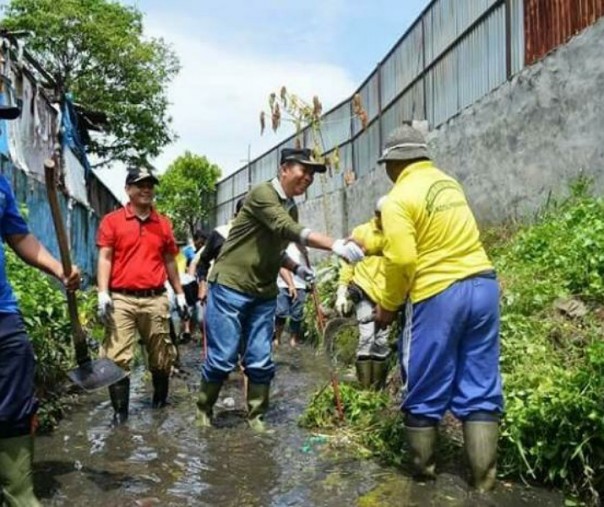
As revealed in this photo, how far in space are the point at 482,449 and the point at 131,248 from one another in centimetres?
326

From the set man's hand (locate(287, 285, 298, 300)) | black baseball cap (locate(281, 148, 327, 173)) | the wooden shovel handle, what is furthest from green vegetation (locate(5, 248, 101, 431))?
man's hand (locate(287, 285, 298, 300))

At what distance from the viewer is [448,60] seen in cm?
1145

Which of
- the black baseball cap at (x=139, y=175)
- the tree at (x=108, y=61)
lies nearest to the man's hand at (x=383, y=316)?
the black baseball cap at (x=139, y=175)

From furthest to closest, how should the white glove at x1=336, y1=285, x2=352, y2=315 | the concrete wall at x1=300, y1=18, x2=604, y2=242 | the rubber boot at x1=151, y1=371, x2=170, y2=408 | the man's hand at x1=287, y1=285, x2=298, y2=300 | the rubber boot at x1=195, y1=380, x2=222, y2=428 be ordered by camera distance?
the man's hand at x1=287, y1=285, x2=298, y2=300 → the concrete wall at x1=300, y1=18, x2=604, y2=242 → the white glove at x1=336, y1=285, x2=352, y2=315 → the rubber boot at x1=151, y1=371, x2=170, y2=408 → the rubber boot at x1=195, y1=380, x2=222, y2=428

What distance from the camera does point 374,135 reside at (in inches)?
624

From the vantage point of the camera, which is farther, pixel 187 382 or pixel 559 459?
Answer: pixel 187 382

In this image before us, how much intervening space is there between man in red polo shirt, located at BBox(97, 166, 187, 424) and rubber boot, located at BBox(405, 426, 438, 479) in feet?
8.55

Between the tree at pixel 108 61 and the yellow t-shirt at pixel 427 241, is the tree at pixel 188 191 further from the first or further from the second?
the yellow t-shirt at pixel 427 241

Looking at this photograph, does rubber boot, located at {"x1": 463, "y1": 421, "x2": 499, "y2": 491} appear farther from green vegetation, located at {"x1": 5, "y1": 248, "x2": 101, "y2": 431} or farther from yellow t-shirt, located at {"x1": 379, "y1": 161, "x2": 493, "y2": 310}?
green vegetation, located at {"x1": 5, "y1": 248, "x2": 101, "y2": 431}

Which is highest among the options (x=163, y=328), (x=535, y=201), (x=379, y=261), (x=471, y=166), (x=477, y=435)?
(x=471, y=166)

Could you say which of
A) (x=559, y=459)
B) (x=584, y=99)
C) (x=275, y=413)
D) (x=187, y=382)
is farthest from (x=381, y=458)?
(x=584, y=99)

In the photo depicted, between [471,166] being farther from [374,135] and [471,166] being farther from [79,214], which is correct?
[79,214]

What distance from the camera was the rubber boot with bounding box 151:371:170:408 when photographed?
20.5ft

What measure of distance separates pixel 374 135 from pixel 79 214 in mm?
6189
